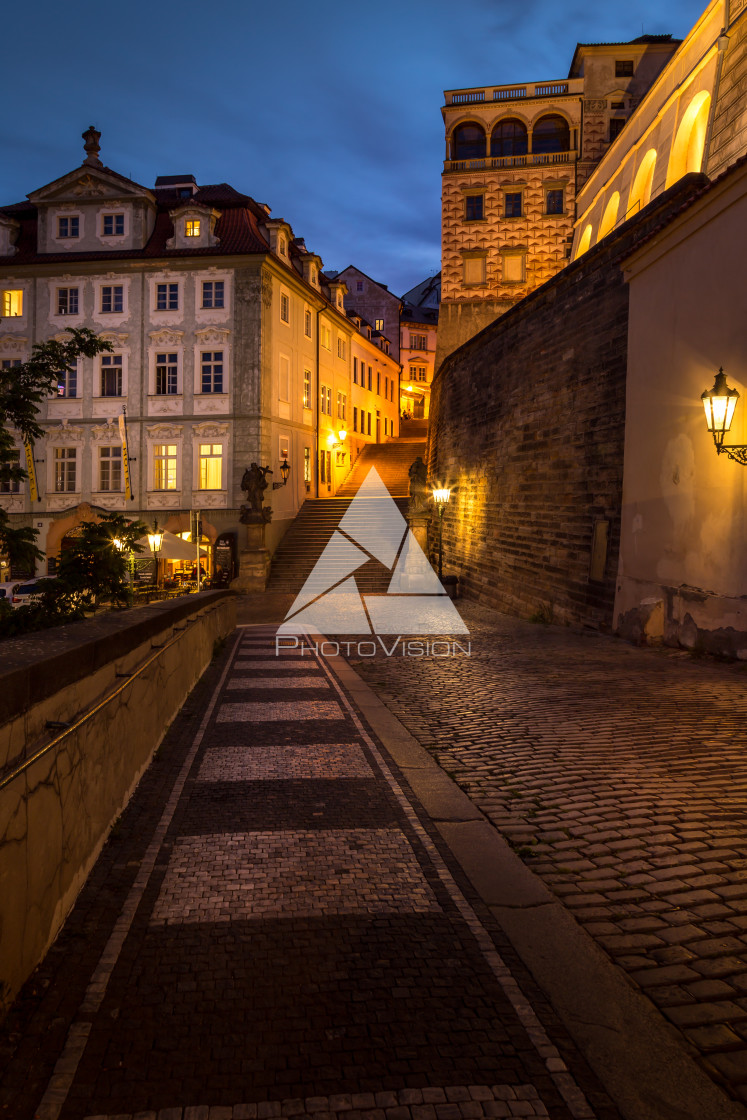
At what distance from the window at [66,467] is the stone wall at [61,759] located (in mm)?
27193

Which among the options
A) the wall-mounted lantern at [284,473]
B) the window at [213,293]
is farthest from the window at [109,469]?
the window at [213,293]

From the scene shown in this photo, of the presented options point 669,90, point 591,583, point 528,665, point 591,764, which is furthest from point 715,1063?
point 669,90

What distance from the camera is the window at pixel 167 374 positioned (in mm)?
30516

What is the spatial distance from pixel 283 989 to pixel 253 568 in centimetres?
2495

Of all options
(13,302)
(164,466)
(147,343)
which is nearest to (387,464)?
(164,466)

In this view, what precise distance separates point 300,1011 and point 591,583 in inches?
442

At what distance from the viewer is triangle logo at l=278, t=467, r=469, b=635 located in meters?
17.0

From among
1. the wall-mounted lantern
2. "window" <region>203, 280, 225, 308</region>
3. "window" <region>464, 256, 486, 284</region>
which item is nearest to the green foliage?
the wall-mounted lantern

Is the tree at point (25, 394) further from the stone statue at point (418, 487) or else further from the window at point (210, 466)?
the window at point (210, 466)

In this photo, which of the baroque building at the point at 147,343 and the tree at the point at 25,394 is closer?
the tree at the point at 25,394

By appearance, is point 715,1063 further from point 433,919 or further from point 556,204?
point 556,204

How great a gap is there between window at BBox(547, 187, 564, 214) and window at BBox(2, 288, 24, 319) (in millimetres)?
24626

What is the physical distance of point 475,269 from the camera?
36156 mm

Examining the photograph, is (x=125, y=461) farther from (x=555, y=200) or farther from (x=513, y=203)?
(x=555, y=200)
